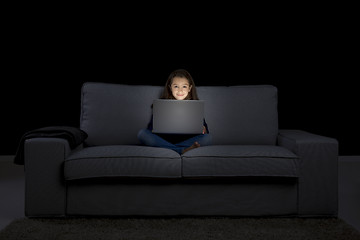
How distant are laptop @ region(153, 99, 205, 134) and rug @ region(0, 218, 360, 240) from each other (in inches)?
21.3

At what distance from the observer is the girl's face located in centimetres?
293

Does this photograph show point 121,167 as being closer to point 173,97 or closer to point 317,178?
point 173,97

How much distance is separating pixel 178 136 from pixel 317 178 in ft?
3.01

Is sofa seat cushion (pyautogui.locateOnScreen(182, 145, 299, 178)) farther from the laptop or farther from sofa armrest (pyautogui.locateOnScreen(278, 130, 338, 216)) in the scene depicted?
the laptop

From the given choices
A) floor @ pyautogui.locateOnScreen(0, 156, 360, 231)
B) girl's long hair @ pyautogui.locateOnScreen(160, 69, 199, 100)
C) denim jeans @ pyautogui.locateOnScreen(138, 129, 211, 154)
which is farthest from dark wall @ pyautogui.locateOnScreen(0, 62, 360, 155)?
denim jeans @ pyautogui.locateOnScreen(138, 129, 211, 154)

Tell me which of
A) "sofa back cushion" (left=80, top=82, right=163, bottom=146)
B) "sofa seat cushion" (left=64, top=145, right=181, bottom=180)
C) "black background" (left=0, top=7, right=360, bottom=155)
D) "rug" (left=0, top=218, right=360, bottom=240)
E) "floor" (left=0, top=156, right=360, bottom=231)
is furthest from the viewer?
"black background" (left=0, top=7, right=360, bottom=155)

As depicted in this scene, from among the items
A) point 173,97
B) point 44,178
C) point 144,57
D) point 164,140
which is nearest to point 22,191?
point 44,178

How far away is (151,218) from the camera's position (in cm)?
233

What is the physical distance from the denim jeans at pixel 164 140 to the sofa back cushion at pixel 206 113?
0.15 meters

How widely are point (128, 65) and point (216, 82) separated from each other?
0.89 m

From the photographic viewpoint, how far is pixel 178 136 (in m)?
2.80

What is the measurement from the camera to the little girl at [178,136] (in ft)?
8.84

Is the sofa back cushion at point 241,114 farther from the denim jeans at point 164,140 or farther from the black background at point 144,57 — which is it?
the black background at point 144,57

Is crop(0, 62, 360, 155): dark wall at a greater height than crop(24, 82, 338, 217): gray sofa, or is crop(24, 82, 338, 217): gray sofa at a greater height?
crop(0, 62, 360, 155): dark wall
